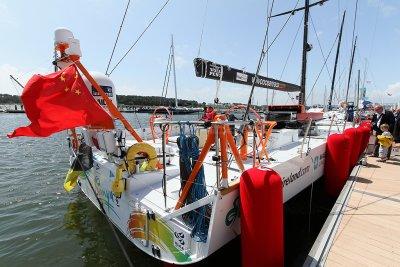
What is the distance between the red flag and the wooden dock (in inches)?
157

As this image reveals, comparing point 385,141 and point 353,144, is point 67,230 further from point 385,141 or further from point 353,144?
point 385,141

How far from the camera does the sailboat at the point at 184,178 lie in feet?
12.1

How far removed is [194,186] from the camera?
400cm

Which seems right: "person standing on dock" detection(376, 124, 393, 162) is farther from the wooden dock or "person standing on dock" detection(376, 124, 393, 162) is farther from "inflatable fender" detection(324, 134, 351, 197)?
"inflatable fender" detection(324, 134, 351, 197)

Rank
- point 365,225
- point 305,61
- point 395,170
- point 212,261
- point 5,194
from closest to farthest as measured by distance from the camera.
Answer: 1. point 365,225
2. point 212,261
3. point 395,170
4. point 5,194
5. point 305,61

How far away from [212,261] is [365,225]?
2825 millimetres

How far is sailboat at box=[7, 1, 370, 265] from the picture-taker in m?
3.68

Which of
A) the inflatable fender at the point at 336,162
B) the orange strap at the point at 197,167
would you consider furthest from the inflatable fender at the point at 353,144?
the orange strap at the point at 197,167

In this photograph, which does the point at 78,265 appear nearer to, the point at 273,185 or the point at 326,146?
the point at 273,185

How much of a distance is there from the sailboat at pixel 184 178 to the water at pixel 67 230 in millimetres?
952

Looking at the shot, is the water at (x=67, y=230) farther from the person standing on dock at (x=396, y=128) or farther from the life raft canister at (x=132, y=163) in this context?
the person standing on dock at (x=396, y=128)

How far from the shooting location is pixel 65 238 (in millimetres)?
6527

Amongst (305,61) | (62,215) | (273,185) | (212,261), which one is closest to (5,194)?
(62,215)

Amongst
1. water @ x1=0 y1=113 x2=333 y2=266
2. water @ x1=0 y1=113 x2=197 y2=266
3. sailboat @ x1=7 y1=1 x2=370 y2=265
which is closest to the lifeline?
sailboat @ x1=7 y1=1 x2=370 y2=265
